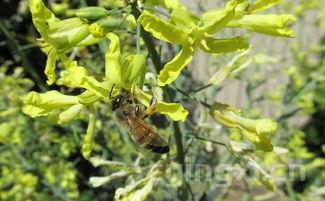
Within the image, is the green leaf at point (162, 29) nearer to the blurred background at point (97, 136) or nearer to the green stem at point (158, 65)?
the green stem at point (158, 65)

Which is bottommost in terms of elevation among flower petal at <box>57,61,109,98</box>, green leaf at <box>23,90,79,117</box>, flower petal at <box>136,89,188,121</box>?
green leaf at <box>23,90,79,117</box>

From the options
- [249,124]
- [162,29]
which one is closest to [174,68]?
[162,29]

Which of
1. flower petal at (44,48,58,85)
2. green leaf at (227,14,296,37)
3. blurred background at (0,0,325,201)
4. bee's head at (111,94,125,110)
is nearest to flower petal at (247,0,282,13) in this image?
green leaf at (227,14,296,37)

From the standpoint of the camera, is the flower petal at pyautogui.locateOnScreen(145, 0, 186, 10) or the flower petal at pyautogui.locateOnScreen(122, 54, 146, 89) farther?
the flower petal at pyautogui.locateOnScreen(145, 0, 186, 10)

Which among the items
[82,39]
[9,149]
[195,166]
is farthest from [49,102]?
[9,149]

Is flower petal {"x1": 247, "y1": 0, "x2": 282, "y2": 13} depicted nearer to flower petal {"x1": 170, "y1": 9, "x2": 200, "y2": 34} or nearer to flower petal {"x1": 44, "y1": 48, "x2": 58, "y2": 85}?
flower petal {"x1": 170, "y1": 9, "x2": 200, "y2": 34}

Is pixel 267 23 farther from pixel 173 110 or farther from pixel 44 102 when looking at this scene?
pixel 44 102
